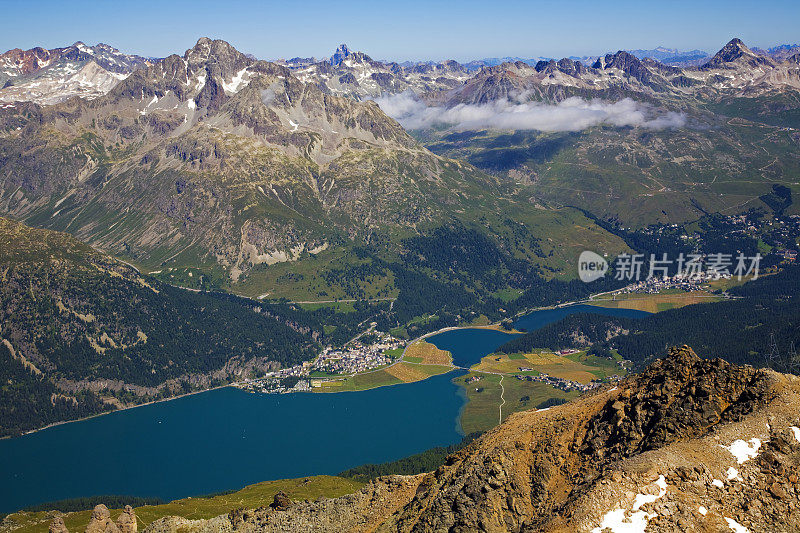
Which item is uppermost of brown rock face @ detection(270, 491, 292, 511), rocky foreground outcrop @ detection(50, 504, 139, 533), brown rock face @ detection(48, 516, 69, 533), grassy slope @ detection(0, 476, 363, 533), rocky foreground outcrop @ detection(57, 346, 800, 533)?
rocky foreground outcrop @ detection(57, 346, 800, 533)

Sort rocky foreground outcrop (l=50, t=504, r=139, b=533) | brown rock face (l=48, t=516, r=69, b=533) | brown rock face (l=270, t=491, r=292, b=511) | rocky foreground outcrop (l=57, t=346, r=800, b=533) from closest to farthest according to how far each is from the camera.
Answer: rocky foreground outcrop (l=57, t=346, r=800, b=533)
rocky foreground outcrop (l=50, t=504, r=139, b=533)
brown rock face (l=48, t=516, r=69, b=533)
brown rock face (l=270, t=491, r=292, b=511)

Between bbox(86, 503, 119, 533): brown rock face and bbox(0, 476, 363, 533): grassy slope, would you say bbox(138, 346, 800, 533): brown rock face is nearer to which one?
bbox(86, 503, 119, 533): brown rock face

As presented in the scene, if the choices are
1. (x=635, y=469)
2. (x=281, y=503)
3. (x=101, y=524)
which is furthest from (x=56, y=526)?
(x=635, y=469)

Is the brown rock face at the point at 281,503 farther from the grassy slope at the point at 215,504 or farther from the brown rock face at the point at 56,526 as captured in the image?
the grassy slope at the point at 215,504

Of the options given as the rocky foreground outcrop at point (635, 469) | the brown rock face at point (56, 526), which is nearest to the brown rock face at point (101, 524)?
the brown rock face at point (56, 526)

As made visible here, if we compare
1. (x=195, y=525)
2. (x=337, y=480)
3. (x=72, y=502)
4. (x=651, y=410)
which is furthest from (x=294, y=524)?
(x=72, y=502)

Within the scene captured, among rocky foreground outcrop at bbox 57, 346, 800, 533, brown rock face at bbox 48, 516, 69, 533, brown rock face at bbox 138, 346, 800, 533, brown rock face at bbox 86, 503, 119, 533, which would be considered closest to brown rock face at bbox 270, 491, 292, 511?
rocky foreground outcrop at bbox 57, 346, 800, 533

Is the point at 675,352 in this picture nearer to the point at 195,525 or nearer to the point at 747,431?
the point at 747,431
